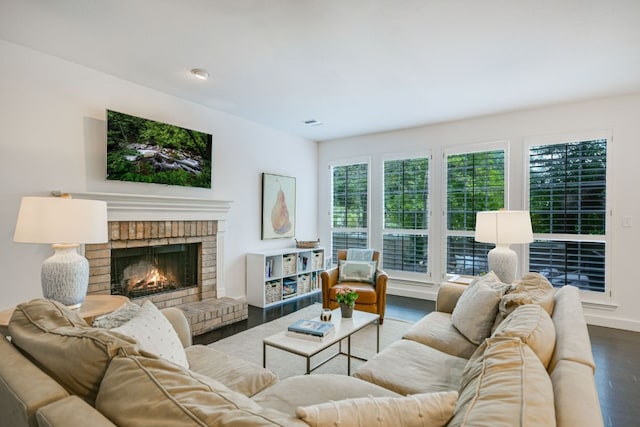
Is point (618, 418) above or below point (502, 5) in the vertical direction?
below

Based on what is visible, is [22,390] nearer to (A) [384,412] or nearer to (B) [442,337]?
(A) [384,412]

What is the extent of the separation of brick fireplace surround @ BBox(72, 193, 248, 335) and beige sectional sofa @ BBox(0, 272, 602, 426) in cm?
202

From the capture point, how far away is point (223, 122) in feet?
14.4

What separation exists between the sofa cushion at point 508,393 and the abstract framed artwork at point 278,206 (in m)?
4.09

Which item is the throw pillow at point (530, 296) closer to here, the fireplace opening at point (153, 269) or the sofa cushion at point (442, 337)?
the sofa cushion at point (442, 337)

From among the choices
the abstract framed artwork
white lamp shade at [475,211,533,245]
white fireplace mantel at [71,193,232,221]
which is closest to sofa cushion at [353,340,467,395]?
white lamp shade at [475,211,533,245]

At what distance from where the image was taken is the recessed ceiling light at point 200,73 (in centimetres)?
313

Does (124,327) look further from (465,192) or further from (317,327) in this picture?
(465,192)

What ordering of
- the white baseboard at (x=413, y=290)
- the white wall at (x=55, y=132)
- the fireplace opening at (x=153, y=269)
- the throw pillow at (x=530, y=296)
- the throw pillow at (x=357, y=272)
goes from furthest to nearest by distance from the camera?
1. the white baseboard at (x=413, y=290)
2. the throw pillow at (x=357, y=272)
3. the fireplace opening at (x=153, y=269)
4. the white wall at (x=55, y=132)
5. the throw pillow at (x=530, y=296)

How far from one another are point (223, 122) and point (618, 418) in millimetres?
4590

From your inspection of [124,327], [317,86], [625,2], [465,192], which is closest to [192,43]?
[317,86]

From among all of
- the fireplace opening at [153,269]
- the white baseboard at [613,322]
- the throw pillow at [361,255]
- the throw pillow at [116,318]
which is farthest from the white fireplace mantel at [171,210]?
the white baseboard at [613,322]

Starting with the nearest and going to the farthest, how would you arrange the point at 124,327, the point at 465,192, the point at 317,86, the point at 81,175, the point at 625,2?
the point at 124,327, the point at 625,2, the point at 81,175, the point at 317,86, the point at 465,192

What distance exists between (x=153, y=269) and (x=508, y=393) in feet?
12.0
